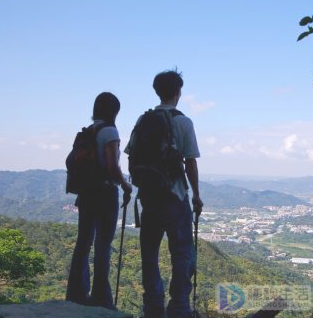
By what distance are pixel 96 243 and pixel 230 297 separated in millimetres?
1635

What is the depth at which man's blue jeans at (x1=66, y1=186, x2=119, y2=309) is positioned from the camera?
3.55 m

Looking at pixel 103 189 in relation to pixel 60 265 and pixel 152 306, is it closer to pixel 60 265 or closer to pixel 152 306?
pixel 152 306

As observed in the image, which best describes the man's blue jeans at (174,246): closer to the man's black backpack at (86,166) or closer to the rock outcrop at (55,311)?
the rock outcrop at (55,311)

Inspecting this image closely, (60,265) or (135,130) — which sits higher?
(135,130)

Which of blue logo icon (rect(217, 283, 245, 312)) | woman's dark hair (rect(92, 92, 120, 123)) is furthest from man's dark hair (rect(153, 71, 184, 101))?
blue logo icon (rect(217, 283, 245, 312))

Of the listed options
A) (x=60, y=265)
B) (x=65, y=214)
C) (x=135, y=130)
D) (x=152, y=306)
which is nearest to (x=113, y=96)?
(x=135, y=130)

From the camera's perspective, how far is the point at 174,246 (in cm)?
311

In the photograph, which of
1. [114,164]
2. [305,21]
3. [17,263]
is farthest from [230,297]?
[17,263]

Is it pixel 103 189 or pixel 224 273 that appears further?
pixel 224 273

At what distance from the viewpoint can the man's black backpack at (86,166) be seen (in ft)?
11.7

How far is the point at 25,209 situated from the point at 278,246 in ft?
245

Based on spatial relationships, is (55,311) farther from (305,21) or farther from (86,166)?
(305,21)

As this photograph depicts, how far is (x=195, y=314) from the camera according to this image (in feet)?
10.9

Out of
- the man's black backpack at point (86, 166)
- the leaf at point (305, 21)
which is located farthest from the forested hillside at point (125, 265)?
the leaf at point (305, 21)
